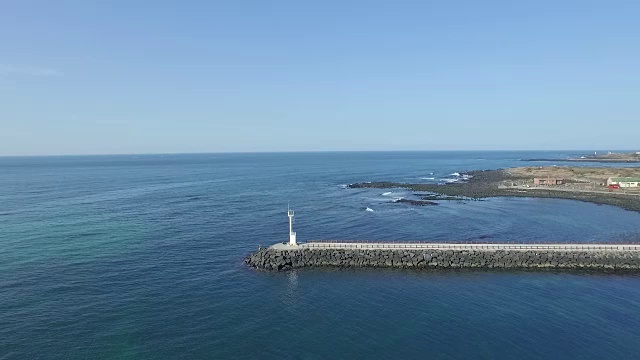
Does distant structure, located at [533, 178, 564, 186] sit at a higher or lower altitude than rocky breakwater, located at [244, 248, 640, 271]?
higher

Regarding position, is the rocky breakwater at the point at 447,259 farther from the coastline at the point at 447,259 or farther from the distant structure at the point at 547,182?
the distant structure at the point at 547,182

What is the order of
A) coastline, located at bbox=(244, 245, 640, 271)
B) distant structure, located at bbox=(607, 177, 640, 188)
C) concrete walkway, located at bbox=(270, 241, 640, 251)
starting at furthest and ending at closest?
Result: distant structure, located at bbox=(607, 177, 640, 188), concrete walkway, located at bbox=(270, 241, 640, 251), coastline, located at bbox=(244, 245, 640, 271)

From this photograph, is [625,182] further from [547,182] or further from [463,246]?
[463,246]

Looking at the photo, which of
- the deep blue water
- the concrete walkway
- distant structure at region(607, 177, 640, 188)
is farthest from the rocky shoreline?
the concrete walkway

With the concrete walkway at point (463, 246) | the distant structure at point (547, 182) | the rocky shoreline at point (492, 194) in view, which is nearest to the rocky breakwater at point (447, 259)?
the concrete walkway at point (463, 246)

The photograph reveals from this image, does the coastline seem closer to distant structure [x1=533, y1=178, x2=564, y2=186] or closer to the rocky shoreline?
the rocky shoreline

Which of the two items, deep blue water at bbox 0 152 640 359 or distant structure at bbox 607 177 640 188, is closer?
deep blue water at bbox 0 152 640 359

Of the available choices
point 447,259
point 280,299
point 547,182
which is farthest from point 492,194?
point 280,299

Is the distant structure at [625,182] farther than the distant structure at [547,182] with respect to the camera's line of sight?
No
